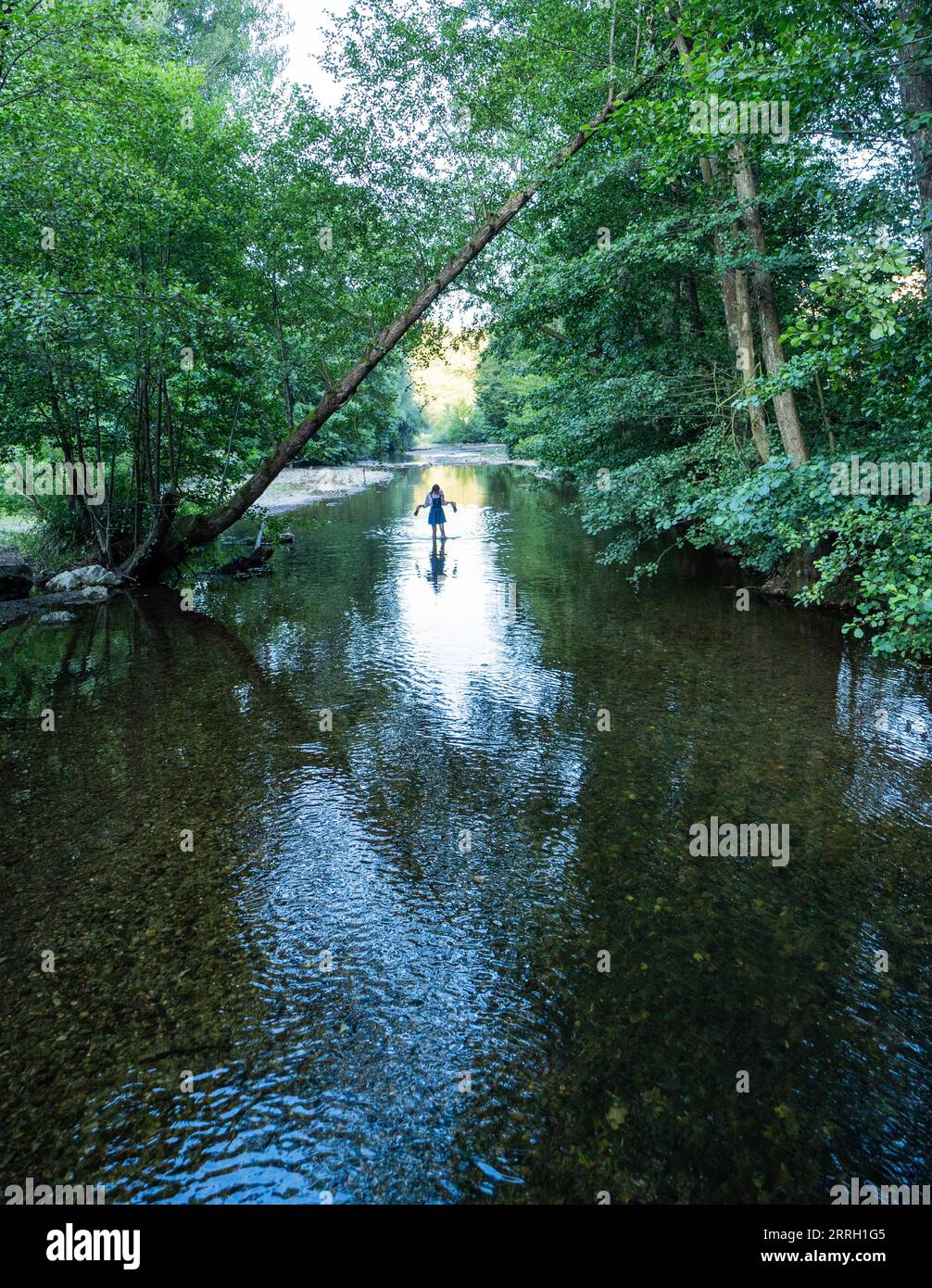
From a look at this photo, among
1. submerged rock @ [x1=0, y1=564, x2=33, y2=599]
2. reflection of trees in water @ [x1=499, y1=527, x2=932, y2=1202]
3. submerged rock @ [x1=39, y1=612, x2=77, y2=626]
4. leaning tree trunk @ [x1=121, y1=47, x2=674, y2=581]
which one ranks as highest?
leaning tree trunk @ [x1=121, y1=47, x2=674, y2=581]

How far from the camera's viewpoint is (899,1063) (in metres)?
3.94

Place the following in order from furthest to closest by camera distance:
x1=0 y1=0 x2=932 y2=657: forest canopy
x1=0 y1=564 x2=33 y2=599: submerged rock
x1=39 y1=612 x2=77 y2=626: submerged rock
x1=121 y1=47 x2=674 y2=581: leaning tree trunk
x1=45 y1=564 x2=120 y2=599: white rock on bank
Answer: x1=45 y1=564 x2=120 y2=599: white rock on bank
x1=0 y1=564 x2=33 y2=599: submerged rock
x1=39 y1=612 x2=77 y2=626: submerged rock
x1=121 y1=47 x2=674 y2=581: leaning tree trunk
x1=0 y1=0 x2=932 y2=657: forest canopy

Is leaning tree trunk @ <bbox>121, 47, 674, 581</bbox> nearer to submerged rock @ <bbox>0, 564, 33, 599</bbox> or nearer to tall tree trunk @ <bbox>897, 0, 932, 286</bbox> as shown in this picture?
submerged rock @ <bbox>0, 564, 33, 599</bbox>

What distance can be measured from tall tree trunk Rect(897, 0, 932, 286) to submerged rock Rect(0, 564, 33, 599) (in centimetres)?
1781

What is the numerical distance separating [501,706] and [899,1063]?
239 inches

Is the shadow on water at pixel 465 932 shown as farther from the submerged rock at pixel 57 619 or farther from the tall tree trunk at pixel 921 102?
the tall tree trunk at pixel 921 102

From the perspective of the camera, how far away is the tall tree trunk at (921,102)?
6133 mm

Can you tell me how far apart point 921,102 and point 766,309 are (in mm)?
5790

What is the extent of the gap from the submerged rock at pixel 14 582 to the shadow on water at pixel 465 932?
6269 millimetres

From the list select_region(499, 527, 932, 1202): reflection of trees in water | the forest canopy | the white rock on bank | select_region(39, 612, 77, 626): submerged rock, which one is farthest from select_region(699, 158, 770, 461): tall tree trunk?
the white rock on bank

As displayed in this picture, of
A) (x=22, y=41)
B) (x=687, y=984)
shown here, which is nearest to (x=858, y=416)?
(x=687, y=984)

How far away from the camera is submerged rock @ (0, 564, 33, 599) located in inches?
622

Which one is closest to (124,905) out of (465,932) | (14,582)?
(465,932)

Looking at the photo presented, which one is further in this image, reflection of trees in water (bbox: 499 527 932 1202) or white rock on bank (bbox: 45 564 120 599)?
white rock on bank (bbox: 45 564 120 599)
